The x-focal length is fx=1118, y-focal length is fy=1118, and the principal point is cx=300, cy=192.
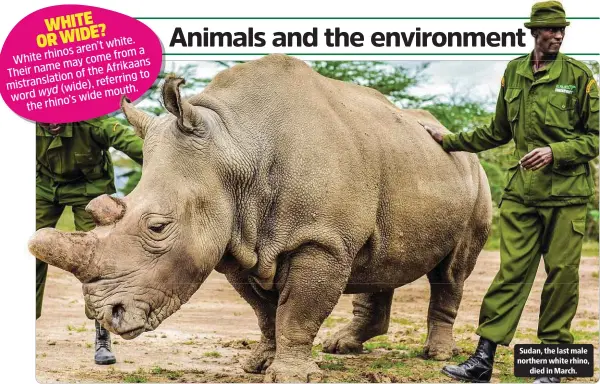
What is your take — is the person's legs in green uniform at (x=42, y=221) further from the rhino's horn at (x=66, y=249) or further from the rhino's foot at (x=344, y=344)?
Answer: the rhino's foot at (x=344, y=344)

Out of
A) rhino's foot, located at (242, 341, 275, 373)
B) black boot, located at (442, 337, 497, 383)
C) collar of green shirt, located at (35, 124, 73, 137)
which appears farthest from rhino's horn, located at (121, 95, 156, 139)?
black boot, located at (442, 337, 497, 383)

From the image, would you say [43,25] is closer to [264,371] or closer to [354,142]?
[354,142]

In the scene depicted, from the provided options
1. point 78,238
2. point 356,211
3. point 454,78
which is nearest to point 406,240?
point 356,211

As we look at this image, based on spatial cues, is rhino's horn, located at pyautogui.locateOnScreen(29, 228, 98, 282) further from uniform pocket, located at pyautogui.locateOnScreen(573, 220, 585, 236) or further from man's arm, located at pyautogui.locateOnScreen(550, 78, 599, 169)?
uniform pocket, located at pyautogui.locateOnScreen(573, 220, 585, 236)

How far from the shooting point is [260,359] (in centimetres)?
982

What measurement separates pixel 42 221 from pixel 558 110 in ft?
14.6

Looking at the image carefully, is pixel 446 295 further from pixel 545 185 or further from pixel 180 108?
pixel 180 108

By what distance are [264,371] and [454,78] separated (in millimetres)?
3070

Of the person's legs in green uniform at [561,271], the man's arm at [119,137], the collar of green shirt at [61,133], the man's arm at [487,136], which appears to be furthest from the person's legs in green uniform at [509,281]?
the collar of green shirt at [61,133]

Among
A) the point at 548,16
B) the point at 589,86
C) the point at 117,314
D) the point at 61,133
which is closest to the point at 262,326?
the point at 117,314

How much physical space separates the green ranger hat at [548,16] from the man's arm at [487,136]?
0.61 meters

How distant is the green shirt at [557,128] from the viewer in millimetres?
8883

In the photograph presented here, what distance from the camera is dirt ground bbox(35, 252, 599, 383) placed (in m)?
9.61

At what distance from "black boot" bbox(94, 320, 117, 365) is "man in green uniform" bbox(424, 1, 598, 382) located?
3218 mm
